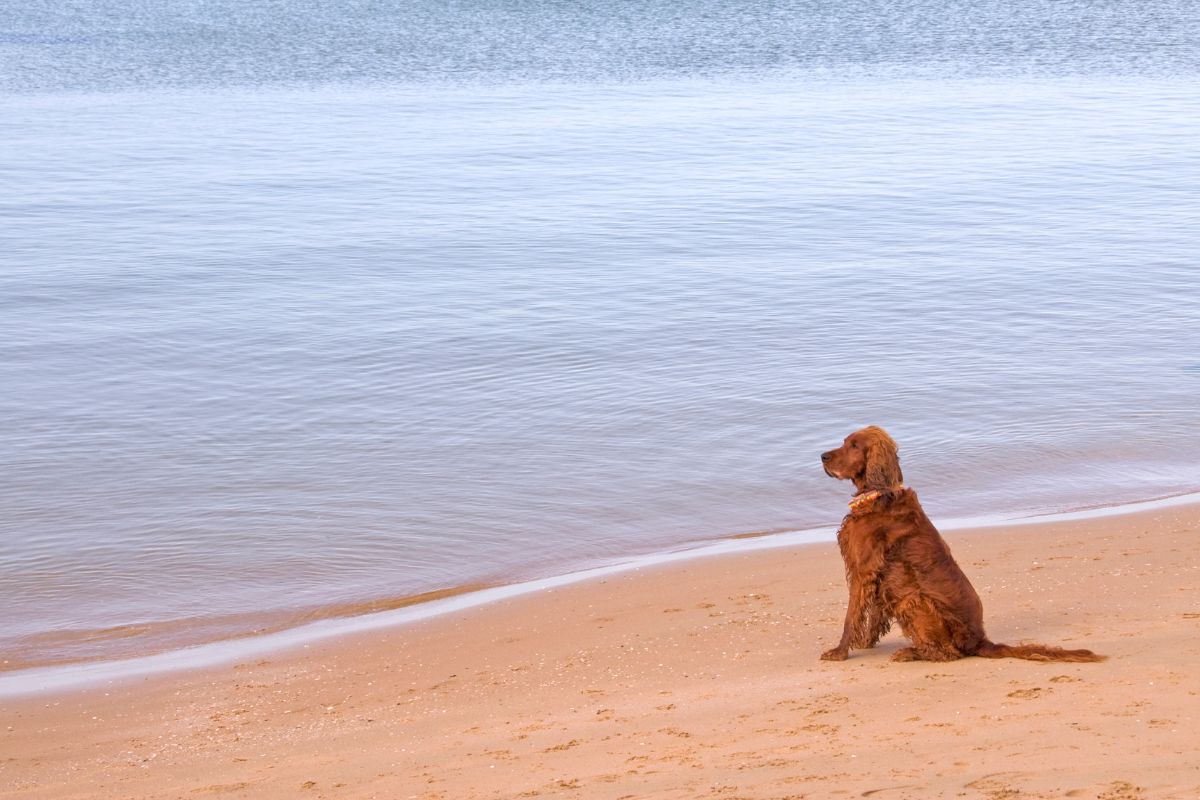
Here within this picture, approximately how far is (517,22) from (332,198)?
2294 centimetres

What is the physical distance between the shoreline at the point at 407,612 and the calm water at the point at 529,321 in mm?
209

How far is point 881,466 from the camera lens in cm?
617

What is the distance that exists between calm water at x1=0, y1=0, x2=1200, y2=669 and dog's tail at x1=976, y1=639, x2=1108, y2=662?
3480mm

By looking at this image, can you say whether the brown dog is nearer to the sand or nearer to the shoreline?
the sand

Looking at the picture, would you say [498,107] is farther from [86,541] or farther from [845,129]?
[86,541]

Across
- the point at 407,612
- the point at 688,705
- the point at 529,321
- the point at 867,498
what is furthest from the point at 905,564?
the point at 529,321

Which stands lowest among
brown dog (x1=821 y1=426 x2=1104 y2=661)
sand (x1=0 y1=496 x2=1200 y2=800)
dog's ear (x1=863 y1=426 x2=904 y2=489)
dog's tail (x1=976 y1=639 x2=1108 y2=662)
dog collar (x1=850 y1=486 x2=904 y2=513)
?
sand (x1=0 y1=496 x2=1200 y2=800)

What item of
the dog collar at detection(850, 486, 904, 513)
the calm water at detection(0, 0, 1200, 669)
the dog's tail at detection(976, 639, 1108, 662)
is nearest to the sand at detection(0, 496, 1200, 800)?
the dog's tail at detection(976, 639, 1108, 662)

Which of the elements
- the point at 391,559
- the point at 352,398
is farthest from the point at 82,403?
the point at 391,559

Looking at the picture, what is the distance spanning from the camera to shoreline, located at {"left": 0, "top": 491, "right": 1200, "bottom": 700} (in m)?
7.54

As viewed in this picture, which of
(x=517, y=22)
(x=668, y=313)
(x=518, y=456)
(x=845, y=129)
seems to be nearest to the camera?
(x=518, y=456)

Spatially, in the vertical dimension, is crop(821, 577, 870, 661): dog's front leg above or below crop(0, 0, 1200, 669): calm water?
below

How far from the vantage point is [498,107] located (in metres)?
32.2

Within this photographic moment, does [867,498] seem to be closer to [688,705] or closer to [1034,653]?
[1034,653]
